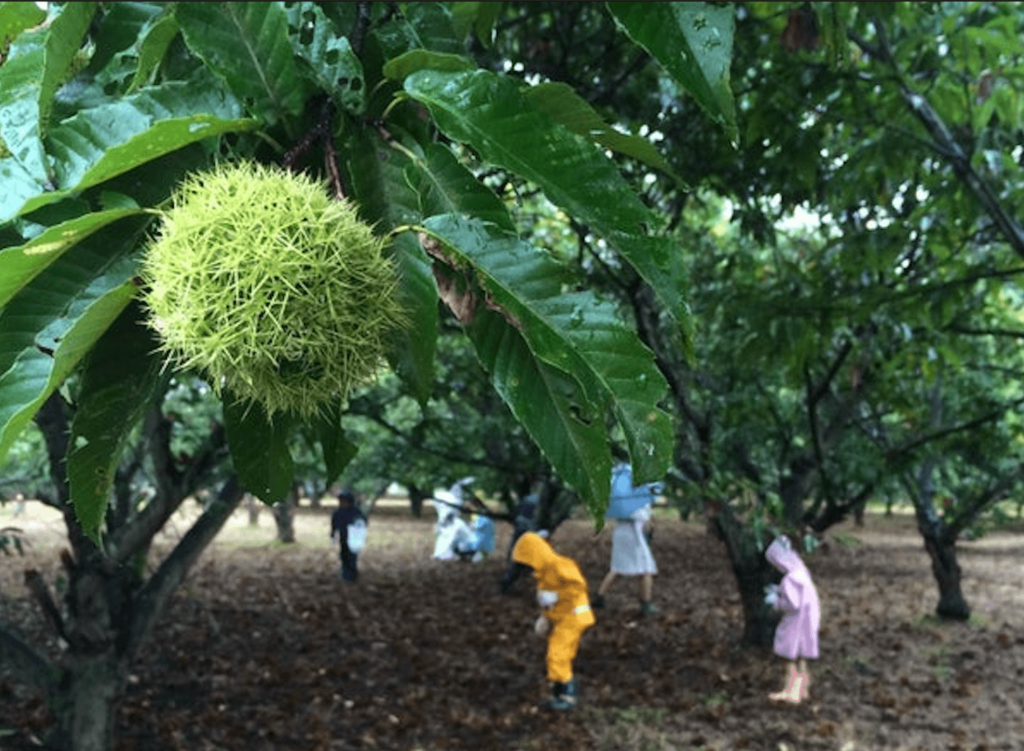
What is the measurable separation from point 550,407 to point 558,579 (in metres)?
5.26

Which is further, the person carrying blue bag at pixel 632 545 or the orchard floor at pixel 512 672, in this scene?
the person carrying blue bag at pixel 632 545

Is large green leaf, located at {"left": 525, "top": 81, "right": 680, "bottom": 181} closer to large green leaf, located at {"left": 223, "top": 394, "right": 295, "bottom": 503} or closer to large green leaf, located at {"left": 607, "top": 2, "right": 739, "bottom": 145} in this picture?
large green leaf, located at {"left": 607, "top": 2, "right": 739, "bottom": 145}

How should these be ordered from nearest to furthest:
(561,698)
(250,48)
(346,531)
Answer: (250,48)
(561,698)
(346,531)

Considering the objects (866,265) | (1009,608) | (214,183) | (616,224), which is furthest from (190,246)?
(1009,608)

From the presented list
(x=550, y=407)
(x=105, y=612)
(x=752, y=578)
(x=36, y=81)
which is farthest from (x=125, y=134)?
(x=752, y=578)

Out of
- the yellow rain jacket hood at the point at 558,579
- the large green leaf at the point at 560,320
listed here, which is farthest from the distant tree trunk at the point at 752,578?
the large green leaf at the point at 560,320

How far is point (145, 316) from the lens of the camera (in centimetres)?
110

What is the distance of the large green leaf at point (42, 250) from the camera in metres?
0.85

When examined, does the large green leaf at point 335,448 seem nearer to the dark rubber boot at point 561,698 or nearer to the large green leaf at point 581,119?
the large green leaf at point 581,119

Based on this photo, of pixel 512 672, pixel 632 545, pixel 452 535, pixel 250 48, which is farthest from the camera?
pixel 452 535

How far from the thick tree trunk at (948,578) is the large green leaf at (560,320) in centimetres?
891

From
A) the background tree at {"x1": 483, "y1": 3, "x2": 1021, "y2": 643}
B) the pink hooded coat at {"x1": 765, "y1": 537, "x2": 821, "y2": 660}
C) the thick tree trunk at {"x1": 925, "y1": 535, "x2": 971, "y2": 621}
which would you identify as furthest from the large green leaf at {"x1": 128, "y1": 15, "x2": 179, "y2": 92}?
the thick tree trunk at {"x1": 925, "y1": 535, "x2": 971, "y2": 621}

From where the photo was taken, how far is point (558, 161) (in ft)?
2.88

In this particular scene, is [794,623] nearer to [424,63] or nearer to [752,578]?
[752,578]
